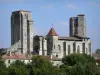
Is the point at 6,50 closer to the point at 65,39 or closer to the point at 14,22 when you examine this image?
the point at 14,22

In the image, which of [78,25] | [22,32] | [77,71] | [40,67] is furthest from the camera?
[78,25]

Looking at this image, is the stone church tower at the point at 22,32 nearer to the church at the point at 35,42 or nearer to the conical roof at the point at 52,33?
the church at the point at 35,42

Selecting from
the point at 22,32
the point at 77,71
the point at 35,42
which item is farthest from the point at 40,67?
the point at 35,42

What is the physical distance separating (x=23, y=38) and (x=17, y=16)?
499 cm

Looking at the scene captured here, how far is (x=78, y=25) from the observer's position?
401 feet

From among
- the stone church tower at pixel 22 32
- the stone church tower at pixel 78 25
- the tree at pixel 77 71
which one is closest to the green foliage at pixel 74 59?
the stone church tower at pixel 22 32

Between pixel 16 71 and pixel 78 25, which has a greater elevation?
pixel 78 25

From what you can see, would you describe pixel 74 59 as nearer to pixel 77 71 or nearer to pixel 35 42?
pixel 35 42

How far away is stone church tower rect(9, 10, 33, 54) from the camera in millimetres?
Answer: 105625

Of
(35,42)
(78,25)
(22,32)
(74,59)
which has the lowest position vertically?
(74,59)

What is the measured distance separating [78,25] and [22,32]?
63.9ft

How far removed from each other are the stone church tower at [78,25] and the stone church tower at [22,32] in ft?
55.1

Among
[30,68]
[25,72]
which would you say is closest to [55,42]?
[30,68]

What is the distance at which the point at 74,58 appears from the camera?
9506 centimetres
